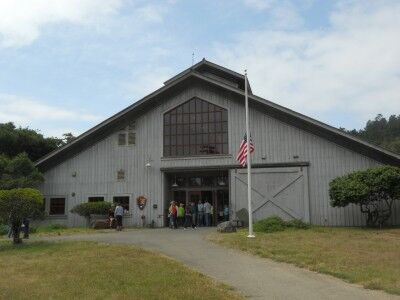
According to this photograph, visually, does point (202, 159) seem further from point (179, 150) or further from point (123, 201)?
point (123, 201)

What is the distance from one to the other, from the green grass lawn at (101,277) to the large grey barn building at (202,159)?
12847mm

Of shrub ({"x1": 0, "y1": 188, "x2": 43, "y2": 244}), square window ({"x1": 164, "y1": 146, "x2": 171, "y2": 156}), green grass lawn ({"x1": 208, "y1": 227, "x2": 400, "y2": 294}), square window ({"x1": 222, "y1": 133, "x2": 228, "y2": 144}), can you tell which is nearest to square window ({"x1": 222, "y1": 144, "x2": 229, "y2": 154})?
square window ({"x1": 222, "y1": 133, "x2": 228, "y2": 144})

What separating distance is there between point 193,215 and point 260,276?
54.6 feet

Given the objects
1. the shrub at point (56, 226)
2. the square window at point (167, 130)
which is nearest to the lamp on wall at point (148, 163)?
the square window at point (167, 130)

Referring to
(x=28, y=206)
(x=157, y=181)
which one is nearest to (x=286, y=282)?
(x=28, y=206)

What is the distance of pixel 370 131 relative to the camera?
95.6m

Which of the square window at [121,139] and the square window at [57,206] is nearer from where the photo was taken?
the square window at [121,139]

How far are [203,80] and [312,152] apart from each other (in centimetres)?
736

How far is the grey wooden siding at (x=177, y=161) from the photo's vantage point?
86.2ft

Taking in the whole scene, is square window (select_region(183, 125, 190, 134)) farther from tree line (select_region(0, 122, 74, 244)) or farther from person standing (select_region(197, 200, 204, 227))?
tree line (select_region(0, 122, 74, 244))

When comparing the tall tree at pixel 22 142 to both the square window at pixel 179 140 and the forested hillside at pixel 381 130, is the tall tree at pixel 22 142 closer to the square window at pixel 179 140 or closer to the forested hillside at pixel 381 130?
the square window at pixel 179 140

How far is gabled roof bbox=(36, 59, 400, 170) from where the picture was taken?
25.6 meters

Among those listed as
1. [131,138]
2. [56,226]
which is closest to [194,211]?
[131,138]

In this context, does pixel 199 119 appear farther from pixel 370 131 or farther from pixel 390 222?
pixel 370 131
